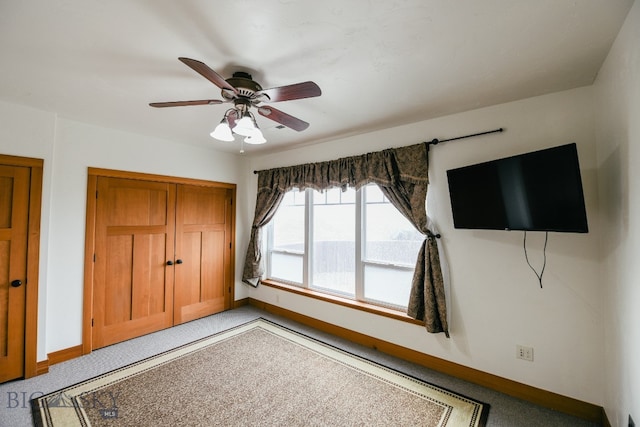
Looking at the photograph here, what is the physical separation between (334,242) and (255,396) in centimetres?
193

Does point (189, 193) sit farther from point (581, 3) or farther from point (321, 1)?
point (581, 3)

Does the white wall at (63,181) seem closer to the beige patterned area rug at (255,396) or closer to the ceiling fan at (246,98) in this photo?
Result: the beige patterned area rug at (255,396)

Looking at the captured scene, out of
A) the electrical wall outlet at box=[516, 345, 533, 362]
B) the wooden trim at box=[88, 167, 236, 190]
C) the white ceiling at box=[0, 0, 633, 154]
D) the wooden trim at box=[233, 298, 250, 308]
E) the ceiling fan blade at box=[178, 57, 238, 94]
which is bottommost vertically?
the wooden trim at box=[233, 298, 250, 308]

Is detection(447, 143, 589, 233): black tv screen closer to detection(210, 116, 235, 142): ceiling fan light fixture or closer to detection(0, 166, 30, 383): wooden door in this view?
detection(210, 116, 235, 142): ceiling fan light fixture

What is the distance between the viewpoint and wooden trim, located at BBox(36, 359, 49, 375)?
8.20 ft

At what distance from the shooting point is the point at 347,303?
328cm

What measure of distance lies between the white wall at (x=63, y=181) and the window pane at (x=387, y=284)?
123 inches

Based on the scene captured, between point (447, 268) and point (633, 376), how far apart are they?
1.29m

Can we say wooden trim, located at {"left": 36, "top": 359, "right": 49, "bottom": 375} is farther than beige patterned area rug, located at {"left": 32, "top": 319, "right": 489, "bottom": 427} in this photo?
Yes

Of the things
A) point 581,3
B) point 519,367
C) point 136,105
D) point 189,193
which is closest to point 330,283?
point 519,367

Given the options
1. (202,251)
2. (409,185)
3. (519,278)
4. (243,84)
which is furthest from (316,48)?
(202,251)

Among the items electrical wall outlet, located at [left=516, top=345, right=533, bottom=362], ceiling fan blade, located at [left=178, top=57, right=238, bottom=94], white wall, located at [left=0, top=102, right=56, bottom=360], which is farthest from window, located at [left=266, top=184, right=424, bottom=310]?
white wall, located at [left=0, top=102, right=56, bottom=360]

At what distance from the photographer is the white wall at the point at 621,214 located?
138 cm

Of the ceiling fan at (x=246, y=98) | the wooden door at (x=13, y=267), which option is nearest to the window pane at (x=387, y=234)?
the ceiling fan at (x=246, y=98)
